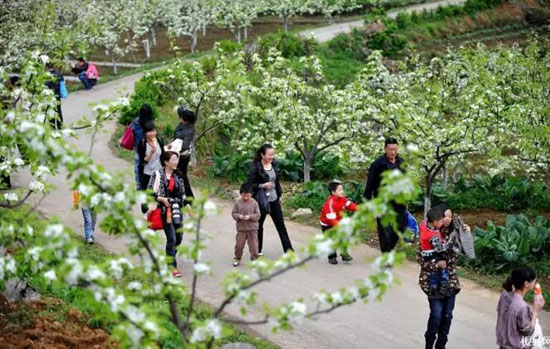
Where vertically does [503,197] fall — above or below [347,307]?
above

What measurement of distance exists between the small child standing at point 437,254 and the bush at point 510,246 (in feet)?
10.2

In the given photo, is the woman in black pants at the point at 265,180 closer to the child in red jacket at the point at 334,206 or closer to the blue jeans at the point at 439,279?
the child in red jacket at the point at 334,206

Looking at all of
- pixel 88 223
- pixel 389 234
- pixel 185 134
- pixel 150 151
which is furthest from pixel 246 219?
pixel 185 134

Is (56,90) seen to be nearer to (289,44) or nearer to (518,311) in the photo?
(518,311)

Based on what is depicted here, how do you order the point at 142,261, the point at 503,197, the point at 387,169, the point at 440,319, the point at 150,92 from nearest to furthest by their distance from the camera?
the point at 142,261 → the point at 440,319 → the point at 387,169 → the point at 503,197 → the point at 150,92

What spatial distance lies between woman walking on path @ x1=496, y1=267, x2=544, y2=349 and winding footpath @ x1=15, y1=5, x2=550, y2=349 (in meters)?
1.59

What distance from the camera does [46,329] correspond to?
27.8 ft

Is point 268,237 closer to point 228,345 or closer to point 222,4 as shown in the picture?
point 228,345

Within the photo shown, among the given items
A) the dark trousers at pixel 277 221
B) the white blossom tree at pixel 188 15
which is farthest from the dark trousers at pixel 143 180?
the white blossom tree at pixel 188 15

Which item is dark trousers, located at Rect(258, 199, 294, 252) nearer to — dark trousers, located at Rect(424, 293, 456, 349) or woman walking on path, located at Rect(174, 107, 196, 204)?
woman walking on path, located at Rect(174, 107, 196, 204)

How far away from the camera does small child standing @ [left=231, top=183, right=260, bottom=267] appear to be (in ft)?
35.3

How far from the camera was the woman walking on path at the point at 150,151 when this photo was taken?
1127cm

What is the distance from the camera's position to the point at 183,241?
11977mm

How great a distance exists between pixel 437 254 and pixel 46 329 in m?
3.99
